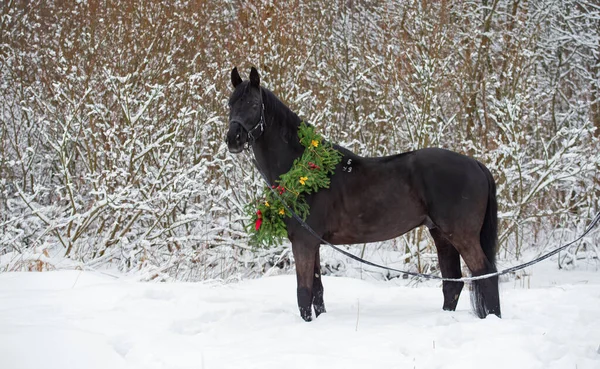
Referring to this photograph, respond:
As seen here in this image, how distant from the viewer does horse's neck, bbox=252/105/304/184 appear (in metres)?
4.23

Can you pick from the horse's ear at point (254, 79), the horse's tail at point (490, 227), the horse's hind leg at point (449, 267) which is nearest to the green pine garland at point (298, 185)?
the horse's ear at point (254, 79)

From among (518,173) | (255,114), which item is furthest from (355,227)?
(518,173)

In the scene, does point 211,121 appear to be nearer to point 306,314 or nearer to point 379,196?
point 379,196

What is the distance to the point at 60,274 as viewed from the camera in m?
4.98

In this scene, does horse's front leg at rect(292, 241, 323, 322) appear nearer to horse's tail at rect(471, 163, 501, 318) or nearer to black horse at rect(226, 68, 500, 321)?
black horse at rect(226, 68, 500, 321)

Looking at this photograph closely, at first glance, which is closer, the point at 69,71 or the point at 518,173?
the point at 518,173

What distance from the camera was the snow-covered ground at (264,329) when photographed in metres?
3.05

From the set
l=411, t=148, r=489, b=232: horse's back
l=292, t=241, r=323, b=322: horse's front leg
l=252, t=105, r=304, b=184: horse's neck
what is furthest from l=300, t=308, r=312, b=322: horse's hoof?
l=411, t=148, r=489, b=232: horse's back

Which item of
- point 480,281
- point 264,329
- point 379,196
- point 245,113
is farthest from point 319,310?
point 245,113

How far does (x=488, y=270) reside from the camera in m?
4.09

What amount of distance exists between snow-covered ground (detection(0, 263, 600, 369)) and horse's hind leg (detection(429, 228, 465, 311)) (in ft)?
0.62

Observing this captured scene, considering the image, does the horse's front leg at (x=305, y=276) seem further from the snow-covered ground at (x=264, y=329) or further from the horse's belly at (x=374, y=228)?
the horse's belly at (x=374, y=228)

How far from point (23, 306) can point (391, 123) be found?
21.9ft

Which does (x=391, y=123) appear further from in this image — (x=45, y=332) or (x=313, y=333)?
(x=45, y=332)
